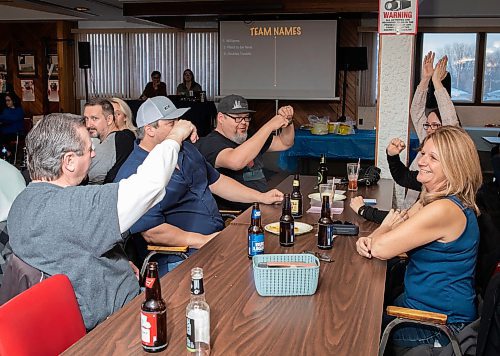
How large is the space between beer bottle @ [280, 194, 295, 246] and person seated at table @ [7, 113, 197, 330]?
577mm

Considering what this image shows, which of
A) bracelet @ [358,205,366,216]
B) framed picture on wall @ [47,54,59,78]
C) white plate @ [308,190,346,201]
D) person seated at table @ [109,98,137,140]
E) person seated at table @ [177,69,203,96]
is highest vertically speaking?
framed picture on wall @ [47,54,59,78]

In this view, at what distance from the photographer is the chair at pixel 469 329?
1944 mm

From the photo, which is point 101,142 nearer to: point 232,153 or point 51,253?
point 232,153

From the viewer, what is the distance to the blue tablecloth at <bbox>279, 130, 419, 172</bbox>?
27.9 feet

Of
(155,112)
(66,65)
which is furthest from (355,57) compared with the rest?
(155,112)

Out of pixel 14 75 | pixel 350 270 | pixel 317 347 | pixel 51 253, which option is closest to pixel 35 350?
pixel 51 253

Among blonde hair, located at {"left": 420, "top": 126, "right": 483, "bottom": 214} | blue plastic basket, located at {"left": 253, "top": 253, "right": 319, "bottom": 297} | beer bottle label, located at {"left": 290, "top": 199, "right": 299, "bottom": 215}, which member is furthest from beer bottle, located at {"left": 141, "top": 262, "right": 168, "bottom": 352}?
beer bottle label, located at {"left": 290, "top": 199, "right": 299, "bottom": 215}

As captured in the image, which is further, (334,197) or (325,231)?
(334,197)

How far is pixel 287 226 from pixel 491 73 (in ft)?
34.0

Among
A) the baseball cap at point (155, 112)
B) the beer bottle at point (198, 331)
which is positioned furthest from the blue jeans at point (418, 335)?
the baseball cap at point (155, 112)

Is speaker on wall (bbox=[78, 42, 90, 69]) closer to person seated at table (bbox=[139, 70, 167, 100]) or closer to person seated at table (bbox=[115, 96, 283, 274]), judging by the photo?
person seated at table (bbox=[139, 70, 167, 100])

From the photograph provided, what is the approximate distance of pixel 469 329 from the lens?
2188 mm

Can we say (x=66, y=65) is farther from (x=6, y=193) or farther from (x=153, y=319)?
(x=153, y=319)

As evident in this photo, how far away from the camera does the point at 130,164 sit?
3.14 m
